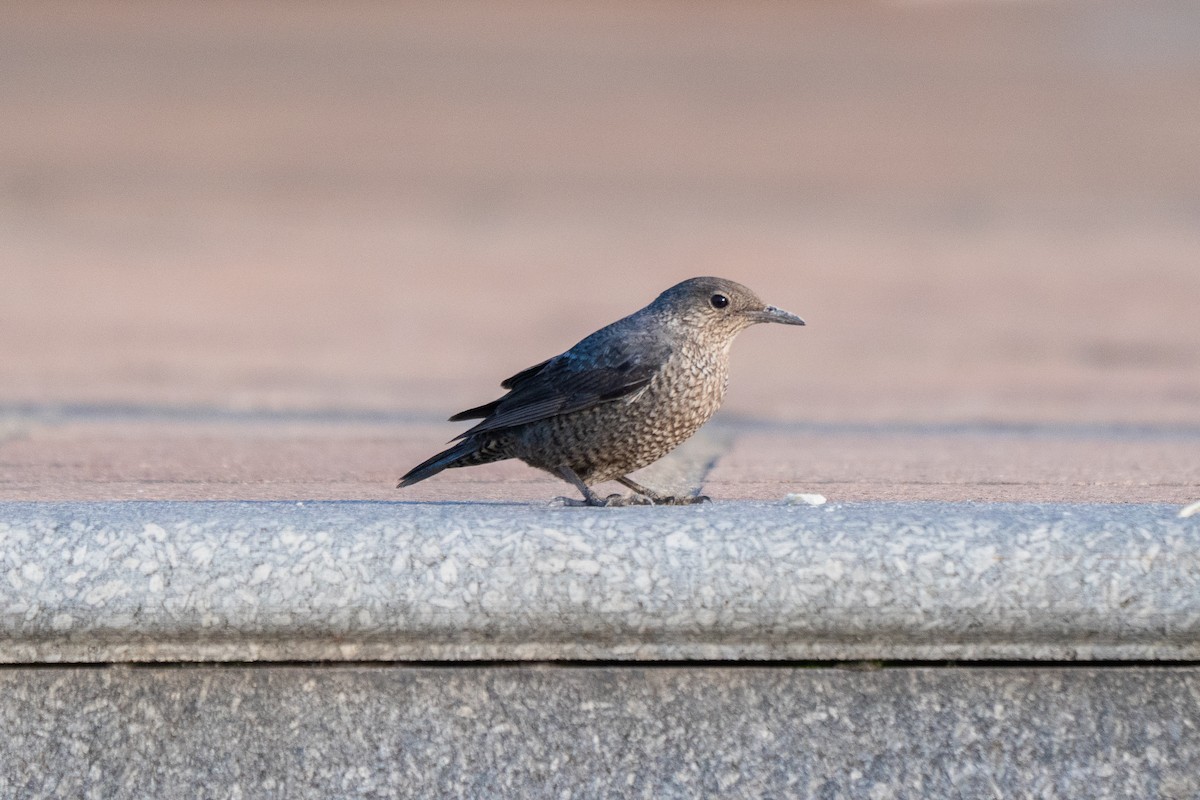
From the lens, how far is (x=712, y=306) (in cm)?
460

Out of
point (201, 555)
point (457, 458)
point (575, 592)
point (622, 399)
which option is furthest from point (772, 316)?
point (201, 555)

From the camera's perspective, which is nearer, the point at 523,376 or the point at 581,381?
the point at 581,381

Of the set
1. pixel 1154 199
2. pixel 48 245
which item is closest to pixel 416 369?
pixel 48 245

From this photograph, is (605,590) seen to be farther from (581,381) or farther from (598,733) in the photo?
(581,381)

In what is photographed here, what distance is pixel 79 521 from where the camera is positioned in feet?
10.7

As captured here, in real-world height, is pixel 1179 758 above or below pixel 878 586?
below

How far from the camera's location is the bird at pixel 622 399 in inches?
169

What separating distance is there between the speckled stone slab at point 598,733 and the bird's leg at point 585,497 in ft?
3.09

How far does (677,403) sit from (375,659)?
1285mm

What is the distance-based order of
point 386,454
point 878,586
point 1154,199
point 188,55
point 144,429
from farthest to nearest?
point 188,55
point 1154,199
point 144,429
point 386,454
point 878,586

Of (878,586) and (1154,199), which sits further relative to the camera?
(1154,199)

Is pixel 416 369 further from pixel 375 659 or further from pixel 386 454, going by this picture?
pixel 375 659

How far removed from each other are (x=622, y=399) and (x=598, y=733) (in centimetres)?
124

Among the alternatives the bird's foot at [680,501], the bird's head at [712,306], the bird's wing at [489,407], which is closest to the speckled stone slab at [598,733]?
the bird's foot at [680,501]
